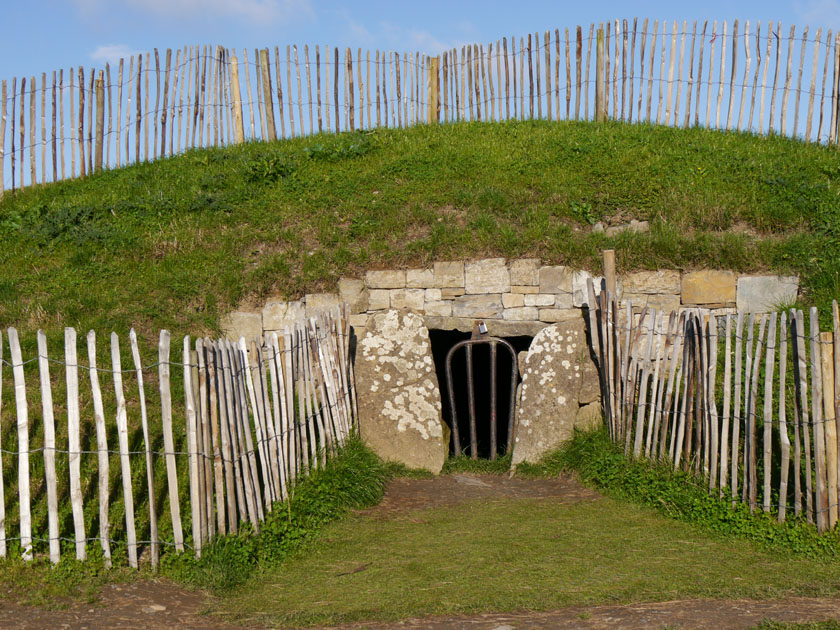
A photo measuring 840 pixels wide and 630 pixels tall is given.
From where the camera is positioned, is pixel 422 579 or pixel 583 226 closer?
pixel 422 579

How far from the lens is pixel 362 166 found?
11.5 m

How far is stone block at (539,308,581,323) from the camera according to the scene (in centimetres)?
875

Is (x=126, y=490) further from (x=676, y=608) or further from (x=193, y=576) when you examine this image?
(x=676, y=608)

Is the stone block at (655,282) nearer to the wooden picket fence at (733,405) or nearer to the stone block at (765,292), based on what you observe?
the stone block at (765,292)

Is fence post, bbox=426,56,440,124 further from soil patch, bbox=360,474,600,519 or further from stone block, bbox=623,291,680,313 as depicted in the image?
soil patch, bbox=360,474,600,519

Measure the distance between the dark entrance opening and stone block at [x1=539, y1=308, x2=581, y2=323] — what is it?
A: 2.98 ft

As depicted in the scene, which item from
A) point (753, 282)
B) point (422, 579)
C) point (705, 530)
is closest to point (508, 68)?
point (753, 282)

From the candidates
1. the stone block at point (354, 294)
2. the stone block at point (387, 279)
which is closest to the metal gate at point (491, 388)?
the stone block at point (387, 279)

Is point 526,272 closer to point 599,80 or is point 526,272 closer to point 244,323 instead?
point 244,323

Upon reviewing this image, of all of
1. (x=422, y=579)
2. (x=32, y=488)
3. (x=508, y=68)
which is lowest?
(x=422, y=579)

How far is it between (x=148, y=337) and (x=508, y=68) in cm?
729

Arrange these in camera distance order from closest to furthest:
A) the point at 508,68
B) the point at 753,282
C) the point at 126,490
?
1. the point at 126,490
2. the point at 753,282
3. the point at 508,68

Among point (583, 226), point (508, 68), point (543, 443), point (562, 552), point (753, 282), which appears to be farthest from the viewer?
point (508, 68)

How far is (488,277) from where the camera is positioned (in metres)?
8.98
